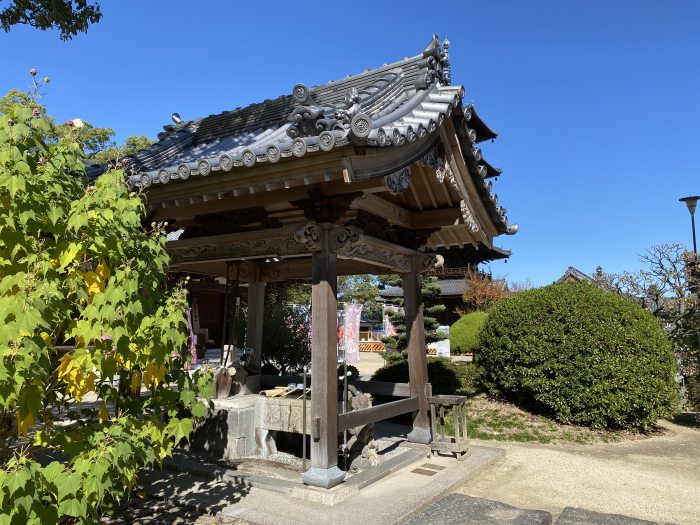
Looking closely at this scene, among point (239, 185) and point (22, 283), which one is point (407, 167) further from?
point (22, 283)

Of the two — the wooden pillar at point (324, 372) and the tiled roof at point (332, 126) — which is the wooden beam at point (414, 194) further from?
the wooden pillar at point (324, 372)

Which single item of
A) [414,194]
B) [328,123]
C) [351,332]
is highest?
[414,194]

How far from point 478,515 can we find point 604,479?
4161 millimetres

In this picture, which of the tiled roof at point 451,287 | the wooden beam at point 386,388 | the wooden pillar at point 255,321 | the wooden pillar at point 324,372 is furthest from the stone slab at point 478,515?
the tiled roof at point 451,287

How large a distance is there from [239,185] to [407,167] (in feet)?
5.67

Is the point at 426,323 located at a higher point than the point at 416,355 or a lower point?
higher

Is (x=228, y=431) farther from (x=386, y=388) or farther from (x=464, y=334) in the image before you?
(x=464, y=334)

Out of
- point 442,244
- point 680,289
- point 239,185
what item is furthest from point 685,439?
point 239,185

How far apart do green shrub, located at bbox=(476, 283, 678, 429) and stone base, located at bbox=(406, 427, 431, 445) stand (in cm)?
331

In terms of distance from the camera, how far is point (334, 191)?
5.09m

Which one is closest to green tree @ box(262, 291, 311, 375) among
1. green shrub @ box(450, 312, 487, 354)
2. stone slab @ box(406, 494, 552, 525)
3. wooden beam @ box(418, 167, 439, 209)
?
wooden beam @ box(418, 167, 439, 209)

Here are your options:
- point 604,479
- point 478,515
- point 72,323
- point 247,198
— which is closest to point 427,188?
point 247,198

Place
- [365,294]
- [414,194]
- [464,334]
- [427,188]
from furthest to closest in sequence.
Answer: [365,294] < [464,334] < [414,194] < [427,188]

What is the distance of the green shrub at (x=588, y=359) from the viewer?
849 cm
